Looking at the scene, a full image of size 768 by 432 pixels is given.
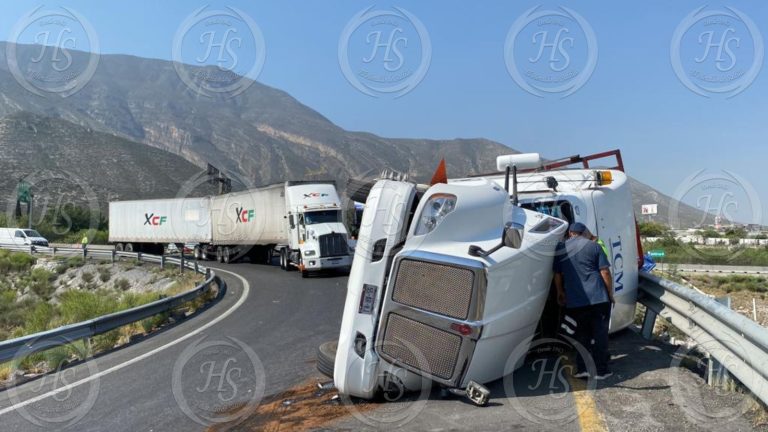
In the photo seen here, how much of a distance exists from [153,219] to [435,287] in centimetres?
3950

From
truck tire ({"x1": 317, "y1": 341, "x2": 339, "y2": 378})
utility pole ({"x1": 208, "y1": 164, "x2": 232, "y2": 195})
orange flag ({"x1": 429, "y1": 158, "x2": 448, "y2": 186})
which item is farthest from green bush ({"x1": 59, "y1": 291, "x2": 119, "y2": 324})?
utility pole ({"x1": 208, "y1": 164, "x2": 232, "y2": 195})

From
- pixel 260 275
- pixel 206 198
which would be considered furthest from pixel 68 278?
pixel 260 275

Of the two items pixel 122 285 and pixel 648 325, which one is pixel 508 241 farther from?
pixel 122 285

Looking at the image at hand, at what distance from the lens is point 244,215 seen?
31609mm

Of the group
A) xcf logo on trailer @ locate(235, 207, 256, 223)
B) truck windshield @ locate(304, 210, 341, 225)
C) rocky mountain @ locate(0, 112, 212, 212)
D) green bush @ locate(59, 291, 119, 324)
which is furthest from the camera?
rocky mountain @ locate(0, 112, 212, 212)

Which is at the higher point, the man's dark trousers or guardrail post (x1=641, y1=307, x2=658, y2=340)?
the man's dark trousers

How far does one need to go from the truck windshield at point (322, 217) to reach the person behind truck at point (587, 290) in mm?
18991

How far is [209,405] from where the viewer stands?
20.1 feet

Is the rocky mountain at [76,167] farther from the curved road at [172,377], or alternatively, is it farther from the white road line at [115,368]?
the curved road at [172,377]

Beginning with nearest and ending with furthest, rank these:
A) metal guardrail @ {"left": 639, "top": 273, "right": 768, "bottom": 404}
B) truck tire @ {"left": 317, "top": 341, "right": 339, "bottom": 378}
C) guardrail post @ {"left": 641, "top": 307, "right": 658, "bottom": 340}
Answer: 1. metal guardrail @ {"left": 639, "top": 273, "right": 768, "bottom": 404}
2. truck tire @ {"left": 317, "top": 341, "right": 339, "bottom": 378}
3. guardrail post @ {"left": 641, "top": 307, "right": 658, "bottom": 340}

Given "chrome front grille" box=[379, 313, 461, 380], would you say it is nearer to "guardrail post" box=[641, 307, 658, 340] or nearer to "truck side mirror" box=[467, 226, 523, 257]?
"truck side mirror" box=[467, 226, 523, 257]

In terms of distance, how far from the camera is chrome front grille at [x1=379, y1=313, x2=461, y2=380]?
516cm

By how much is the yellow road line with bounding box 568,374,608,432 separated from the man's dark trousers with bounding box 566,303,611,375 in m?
0.31

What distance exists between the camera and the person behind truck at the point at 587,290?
5891 mm
